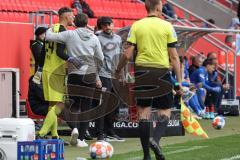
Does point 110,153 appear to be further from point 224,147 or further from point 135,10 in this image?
point 135,10

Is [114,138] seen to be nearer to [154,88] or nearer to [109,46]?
[109,46]

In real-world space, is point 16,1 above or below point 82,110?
Answer: above

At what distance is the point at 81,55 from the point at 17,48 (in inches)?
150

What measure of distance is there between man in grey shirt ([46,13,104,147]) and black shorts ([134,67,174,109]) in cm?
188

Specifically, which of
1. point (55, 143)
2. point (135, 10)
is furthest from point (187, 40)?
point (55, 143)

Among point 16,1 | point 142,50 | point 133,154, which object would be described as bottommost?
point 133,154

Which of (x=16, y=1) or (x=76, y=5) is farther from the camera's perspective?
(x=76, y=5)

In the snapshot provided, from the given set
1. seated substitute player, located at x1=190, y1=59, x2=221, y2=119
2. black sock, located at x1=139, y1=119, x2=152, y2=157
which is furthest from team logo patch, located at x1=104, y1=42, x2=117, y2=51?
seated substitute player, located at x1=190, y1=59, x2=221, y2=119

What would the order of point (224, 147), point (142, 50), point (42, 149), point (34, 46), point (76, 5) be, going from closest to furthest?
point (42, 149) < point (142, 50) < point (224, 147) < point (34, 46) < point (76, 5)

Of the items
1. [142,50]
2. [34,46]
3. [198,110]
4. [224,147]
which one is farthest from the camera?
[198,110]

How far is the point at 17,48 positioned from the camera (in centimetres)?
1582

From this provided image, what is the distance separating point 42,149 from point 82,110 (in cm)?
354

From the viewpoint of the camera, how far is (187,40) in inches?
765

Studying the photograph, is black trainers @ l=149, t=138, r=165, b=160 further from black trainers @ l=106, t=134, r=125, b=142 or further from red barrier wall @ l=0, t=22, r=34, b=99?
red barrier wall @ l=0, t=22, r=34, b=99
